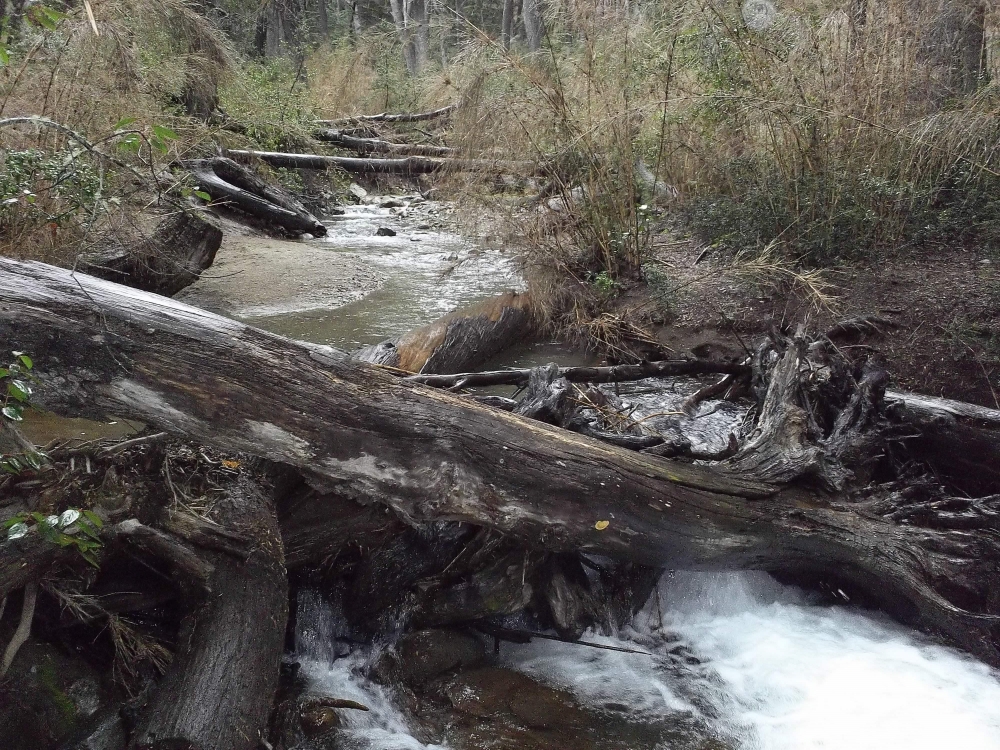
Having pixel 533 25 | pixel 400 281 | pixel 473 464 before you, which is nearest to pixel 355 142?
pixel 533 25

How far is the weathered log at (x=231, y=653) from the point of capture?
2.26 meters

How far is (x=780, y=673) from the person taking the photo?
312 centimetres

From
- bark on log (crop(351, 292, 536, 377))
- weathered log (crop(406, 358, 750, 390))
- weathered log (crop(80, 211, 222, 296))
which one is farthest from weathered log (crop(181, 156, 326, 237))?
weathered log (crop(406, 358, 750, 390))

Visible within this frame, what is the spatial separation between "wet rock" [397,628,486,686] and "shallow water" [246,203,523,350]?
286 centimetres

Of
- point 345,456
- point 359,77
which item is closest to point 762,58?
point 345,456

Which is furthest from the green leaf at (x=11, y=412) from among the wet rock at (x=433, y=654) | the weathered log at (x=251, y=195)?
the weathered log at (x=251, y=195)

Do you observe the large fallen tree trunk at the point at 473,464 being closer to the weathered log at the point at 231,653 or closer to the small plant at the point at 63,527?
the weathered log at the point at 231,653

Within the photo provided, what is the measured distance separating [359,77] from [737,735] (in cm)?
1458

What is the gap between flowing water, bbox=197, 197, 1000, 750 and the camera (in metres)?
2.76

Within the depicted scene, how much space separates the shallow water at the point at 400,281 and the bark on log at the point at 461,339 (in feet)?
2.15

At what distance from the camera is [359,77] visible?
1481 centimetres

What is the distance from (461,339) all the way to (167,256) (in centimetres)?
272

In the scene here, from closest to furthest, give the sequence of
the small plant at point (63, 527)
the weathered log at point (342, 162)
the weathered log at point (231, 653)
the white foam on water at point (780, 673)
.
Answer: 1. the small plant at point (63, 527)
2. the weathered log at point (231, 653)
3. the white foam on water at point (780, 673)
4. the weathered log at point (342, 162)

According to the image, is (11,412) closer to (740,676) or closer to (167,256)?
(740,676)
